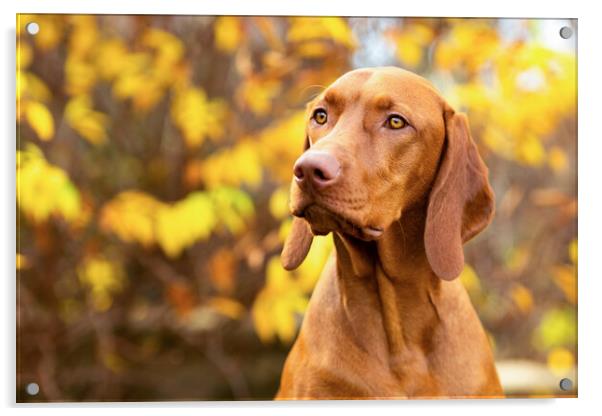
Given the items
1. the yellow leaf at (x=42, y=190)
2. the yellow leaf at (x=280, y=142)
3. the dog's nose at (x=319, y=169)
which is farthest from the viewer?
the yellow leaf at (x=280, y=142)

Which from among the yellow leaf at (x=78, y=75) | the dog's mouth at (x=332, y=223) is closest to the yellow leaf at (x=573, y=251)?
the dog's mouth at (x=332, y=223)

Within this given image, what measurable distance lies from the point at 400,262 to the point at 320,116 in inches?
24.9

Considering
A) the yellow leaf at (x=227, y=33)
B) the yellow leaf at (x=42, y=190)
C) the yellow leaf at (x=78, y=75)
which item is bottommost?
the yellow leaf at (x=42, y=190)

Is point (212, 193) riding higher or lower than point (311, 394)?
higher

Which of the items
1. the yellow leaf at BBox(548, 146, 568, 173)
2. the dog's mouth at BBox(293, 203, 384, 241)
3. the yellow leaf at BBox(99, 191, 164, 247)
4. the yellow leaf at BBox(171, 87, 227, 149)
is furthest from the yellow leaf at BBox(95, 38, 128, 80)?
the yellow leaf at BBox(548, 146, 568, 173)

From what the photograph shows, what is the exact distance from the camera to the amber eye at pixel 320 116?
300cm

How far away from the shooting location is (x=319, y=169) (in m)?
2.61

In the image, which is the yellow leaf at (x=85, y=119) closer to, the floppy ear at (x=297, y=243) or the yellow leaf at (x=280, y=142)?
the yellow leaf at (x=280, y=142)

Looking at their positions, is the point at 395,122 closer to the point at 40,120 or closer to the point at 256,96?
the point at 256,96

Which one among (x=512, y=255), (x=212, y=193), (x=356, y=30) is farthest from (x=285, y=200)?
(x=512, y=255)

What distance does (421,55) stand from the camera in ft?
11.8

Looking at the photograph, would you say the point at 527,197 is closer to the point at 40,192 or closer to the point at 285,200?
the point at 285,200

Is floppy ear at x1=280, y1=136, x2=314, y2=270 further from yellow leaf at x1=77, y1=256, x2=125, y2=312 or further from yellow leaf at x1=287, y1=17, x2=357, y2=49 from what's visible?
yellow leaf at x1=77, y1=256, x2=125, y2=312

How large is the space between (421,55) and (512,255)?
995mm
